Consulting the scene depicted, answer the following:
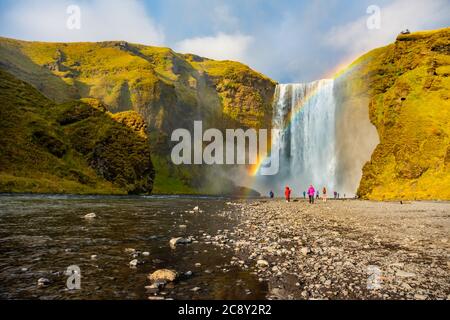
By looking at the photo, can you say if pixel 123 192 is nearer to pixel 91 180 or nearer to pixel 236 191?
pixel 91 180

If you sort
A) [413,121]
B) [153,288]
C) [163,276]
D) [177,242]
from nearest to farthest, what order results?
[153,288], [163,276], [177,242], [413,121]

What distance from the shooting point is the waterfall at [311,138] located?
10950cm

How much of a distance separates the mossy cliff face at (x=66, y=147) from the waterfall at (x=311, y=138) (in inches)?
2136

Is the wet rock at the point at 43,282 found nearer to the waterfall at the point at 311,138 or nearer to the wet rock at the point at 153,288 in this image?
the wet rock at the point at 153,288

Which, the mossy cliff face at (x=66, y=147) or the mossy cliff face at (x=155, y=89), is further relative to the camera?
the mossy cliff face at (x=155, y=89)

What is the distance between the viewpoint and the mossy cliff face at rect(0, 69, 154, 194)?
6781 cm

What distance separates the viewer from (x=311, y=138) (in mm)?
113875

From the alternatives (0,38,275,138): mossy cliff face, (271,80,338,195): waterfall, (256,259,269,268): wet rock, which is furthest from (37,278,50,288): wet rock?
(0,38,275,138): mossy cliff face

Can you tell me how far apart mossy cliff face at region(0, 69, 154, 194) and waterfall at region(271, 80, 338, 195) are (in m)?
54.3

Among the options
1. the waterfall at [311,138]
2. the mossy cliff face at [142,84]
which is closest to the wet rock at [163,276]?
the waterfall at [311,138]

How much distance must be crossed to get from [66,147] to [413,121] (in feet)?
263

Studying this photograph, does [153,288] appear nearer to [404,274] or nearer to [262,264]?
[262,264]

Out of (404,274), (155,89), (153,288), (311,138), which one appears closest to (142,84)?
(155,89)

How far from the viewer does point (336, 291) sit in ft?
23.9
